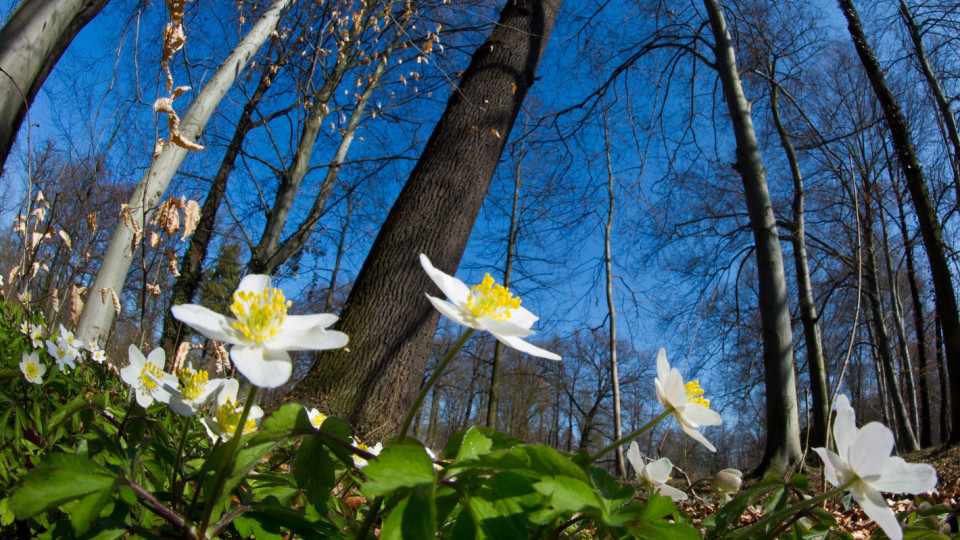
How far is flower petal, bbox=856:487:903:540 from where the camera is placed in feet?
1.75

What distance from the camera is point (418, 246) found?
3.11 m

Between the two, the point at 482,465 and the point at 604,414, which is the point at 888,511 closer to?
the point at 482,465

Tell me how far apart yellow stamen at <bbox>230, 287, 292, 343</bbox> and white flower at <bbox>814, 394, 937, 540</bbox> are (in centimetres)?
65

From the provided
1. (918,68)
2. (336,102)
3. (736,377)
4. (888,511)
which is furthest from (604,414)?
(888,511)

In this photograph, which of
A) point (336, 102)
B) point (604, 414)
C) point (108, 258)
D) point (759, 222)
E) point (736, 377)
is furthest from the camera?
point (604, 414)

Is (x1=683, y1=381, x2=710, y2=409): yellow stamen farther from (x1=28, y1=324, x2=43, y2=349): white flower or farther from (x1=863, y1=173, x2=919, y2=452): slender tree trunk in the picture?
(x1=863, y1=173, x2=919, y2=452): slender tree trunk

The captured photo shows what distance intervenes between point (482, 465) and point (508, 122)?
11.4 ft

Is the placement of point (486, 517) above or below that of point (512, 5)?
below

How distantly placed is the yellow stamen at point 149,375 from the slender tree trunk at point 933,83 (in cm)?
911

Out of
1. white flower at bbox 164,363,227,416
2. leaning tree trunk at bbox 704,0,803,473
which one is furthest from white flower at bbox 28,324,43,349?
leaning tree trunk at bbox 704,0,803,473

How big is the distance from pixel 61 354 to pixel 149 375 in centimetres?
105

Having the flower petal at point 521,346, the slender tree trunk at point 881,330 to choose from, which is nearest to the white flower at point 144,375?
the flower petal at point 521,346

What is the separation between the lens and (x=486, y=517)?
0.49 m

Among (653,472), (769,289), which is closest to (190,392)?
(653,472)
